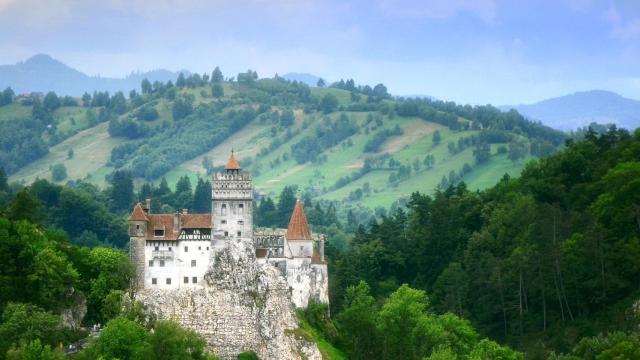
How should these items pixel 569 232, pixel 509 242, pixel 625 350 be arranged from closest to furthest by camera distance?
pixel 625 350 < pixel 569 232 < pixel 509 242

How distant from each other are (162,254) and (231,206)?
6914mm

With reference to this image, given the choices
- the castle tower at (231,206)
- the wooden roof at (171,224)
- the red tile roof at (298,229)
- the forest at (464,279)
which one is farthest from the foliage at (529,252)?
the wooden roof at (171,224)

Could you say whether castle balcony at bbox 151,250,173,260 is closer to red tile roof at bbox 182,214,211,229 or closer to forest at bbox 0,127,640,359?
red tile roof at bbox 182,214,211,229

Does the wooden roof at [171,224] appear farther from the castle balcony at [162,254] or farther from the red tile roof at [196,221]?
the castle balcony at [162,254]

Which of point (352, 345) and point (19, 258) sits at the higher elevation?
point (19, 258)

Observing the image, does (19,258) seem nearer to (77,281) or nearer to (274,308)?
(77,281)

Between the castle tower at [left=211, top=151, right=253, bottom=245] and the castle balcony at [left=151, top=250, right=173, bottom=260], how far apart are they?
3847 millimetres

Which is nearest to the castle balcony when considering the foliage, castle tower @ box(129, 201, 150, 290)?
castle tower @ box(129, 201, 150, 290)

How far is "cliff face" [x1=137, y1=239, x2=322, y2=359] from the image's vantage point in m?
102

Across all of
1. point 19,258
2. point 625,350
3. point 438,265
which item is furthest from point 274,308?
point 438,265

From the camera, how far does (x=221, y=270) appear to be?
10344cm

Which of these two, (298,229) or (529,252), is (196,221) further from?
(529,252)

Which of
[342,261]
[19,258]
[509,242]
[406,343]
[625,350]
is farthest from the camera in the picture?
[342,261]

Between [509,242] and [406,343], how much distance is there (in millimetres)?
24395
